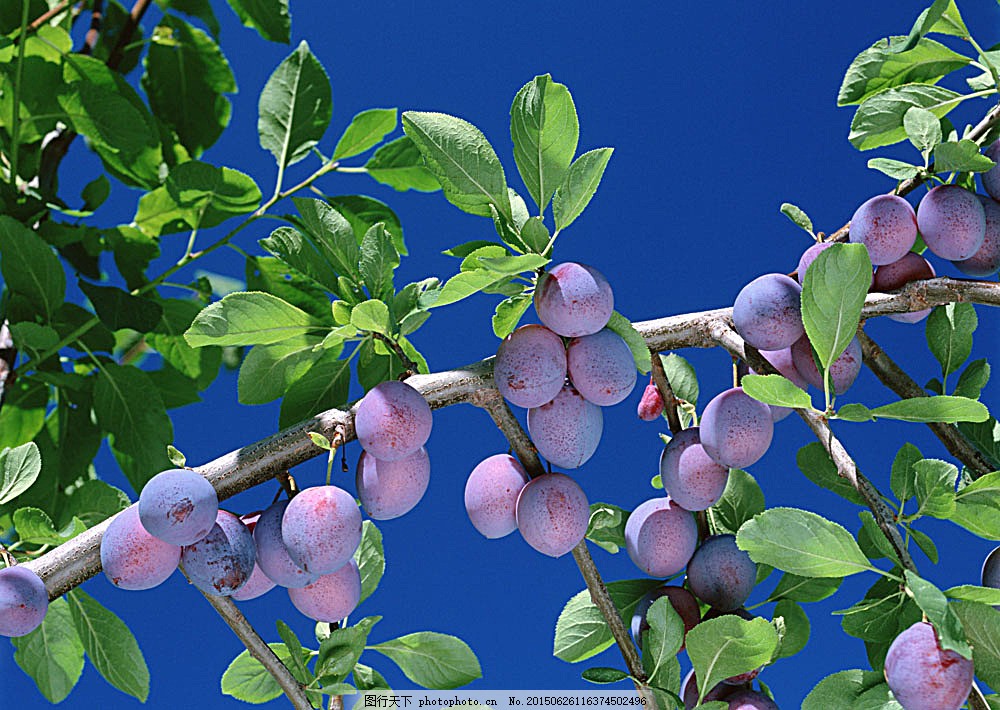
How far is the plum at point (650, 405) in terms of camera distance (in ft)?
1.92

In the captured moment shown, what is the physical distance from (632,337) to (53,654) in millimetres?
463

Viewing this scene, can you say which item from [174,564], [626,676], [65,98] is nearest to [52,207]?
[65,98]

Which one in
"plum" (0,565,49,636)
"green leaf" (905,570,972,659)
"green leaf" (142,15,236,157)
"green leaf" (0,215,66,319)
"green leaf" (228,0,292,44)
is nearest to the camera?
"green leaf" (905,570,972,659)

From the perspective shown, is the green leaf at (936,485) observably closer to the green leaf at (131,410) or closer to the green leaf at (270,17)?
the green leaf at (131,410)

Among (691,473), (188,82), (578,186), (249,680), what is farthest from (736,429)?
(188,82)

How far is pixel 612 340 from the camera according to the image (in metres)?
0.44

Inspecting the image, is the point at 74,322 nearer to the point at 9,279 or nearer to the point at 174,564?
the point at 9,279

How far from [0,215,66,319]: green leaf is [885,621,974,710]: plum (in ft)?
2.20

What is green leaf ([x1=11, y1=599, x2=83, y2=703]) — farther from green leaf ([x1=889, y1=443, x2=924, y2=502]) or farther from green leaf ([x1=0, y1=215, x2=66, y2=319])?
green leaf ([x1=889, y1=443, x2=924, y2=502])

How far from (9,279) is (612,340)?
0.55 meters

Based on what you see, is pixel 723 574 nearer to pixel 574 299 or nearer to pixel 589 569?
pixel 589 569

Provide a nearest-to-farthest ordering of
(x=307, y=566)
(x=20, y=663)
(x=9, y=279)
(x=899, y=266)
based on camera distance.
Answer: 1. (x=307, y=566)
2. (x=899, y=266)
3. (x=20, y=663)
4. (x=9, y=279)

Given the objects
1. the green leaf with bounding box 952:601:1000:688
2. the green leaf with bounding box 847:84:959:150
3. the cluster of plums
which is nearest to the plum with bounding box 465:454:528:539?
the cluster of plums

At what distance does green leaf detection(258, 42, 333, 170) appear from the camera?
789 millimetres
